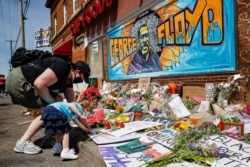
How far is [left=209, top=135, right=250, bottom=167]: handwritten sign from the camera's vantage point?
8.57 feet

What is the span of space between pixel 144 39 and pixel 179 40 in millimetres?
1752

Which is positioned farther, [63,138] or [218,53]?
[218,53]

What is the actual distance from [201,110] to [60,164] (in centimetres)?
261

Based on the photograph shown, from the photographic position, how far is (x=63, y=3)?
19.3m

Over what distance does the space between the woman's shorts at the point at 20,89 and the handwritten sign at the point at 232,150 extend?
2.56 m

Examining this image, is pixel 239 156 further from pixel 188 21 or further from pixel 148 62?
pixel 148 62

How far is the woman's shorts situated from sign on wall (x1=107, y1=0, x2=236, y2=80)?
11.0 feet

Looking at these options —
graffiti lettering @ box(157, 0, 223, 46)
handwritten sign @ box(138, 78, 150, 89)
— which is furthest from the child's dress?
handwritten sign @ box(138, 78, 150, 89)

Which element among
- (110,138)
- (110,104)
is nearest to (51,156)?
(110,138)

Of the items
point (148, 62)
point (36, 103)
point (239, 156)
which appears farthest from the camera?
point (148, 62)

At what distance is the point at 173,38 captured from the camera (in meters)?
6.53

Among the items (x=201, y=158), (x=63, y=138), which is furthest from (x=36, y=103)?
(x=201, y=158)

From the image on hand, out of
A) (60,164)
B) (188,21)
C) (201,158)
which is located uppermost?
(188,21)

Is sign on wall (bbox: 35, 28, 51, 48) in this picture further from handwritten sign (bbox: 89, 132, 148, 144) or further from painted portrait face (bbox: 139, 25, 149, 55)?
handwritten sign (bbox: 89, 132, 148, 144)
